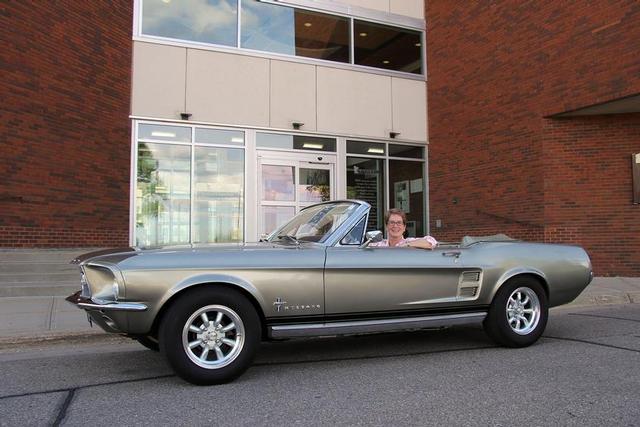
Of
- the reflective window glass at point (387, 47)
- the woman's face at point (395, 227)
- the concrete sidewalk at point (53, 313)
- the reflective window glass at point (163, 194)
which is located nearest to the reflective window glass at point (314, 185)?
the reflective window glass at point (163, 194)

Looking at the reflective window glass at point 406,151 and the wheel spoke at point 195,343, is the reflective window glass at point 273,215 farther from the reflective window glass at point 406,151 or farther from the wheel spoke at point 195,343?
the wheel spoke at point 195,343

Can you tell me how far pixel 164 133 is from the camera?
12.1m

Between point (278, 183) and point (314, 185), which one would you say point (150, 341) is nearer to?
point (278, 183)

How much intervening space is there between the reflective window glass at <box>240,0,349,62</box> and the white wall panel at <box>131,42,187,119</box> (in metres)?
1.73

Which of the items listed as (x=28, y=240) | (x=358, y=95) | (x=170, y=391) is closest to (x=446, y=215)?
(x=358, y=95)

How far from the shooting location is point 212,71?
40.8 feet

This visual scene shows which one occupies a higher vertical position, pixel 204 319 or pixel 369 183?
pixel 369 183

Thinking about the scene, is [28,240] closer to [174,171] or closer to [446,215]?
[174,171]

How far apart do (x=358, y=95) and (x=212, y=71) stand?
3.76 m

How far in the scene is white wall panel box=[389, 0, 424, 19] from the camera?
48.4 ft

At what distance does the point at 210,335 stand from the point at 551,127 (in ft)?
31.8

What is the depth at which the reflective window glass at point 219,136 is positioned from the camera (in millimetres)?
12359

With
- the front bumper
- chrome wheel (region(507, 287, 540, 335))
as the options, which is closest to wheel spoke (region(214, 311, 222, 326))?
the front bumper

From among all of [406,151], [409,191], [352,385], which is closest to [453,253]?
[352,385]
